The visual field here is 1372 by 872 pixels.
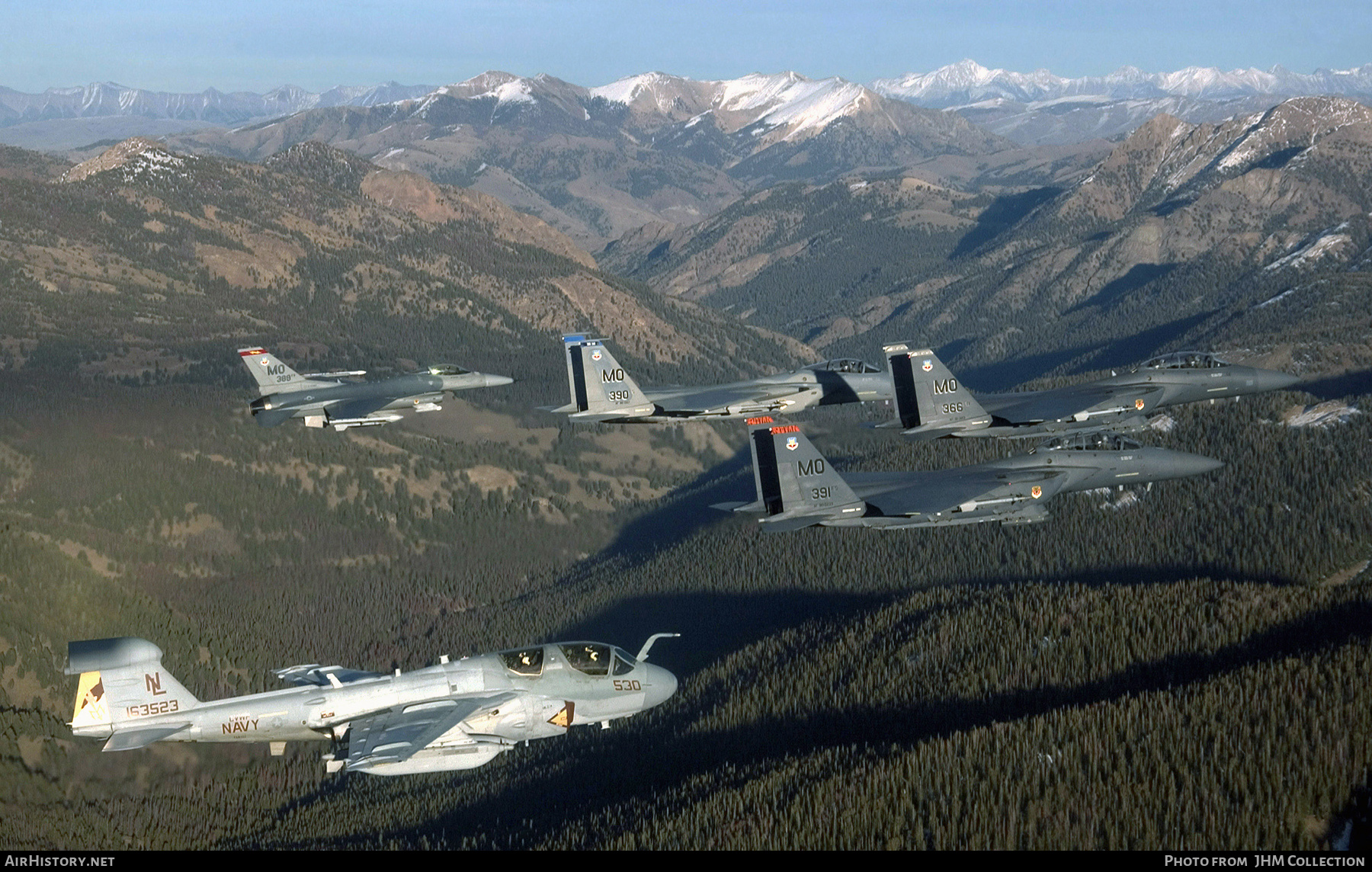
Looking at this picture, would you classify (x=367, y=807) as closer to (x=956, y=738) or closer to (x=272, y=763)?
(x=272, y=763)

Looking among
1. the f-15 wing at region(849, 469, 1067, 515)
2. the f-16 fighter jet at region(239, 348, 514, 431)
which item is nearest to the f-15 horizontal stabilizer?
the f-16 fighter jet at region(239, 348, 514, 431)

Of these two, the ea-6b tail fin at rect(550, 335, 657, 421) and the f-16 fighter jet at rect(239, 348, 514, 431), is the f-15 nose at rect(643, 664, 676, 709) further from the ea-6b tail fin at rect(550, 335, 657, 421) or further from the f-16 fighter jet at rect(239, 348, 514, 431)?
the f-16 fighter jet at rect(239, 348, 514, 431)

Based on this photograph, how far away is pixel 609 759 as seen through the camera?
615 feet

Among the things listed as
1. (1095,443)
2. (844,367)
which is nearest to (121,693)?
(844,367)

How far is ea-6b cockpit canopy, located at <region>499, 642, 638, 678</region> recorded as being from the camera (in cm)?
9312

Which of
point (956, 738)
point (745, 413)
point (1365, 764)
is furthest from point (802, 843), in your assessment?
point (1365, 764)

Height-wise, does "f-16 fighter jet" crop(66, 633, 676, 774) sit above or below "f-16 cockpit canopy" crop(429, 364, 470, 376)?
below

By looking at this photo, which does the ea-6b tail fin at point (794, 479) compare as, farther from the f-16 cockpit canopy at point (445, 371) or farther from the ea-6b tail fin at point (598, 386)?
the f-16 cockpit canopy at point (445, 371)

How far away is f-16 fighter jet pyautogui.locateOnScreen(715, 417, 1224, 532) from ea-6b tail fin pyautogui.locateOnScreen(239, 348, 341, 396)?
2133 inches

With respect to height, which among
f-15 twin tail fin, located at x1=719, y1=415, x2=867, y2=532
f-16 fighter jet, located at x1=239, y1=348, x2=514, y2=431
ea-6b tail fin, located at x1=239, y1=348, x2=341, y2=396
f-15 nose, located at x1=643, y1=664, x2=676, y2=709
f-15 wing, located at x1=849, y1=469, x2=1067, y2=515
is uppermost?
ea-6b tail fin, located at x1=239, y1=348, x2=341, y2=396

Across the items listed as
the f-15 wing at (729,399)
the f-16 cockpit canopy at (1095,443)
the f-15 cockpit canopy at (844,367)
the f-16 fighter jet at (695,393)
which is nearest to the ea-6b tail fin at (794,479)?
the f-15 wing at (729,399)

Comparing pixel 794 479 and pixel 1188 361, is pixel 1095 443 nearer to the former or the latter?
pixel 1188 361
